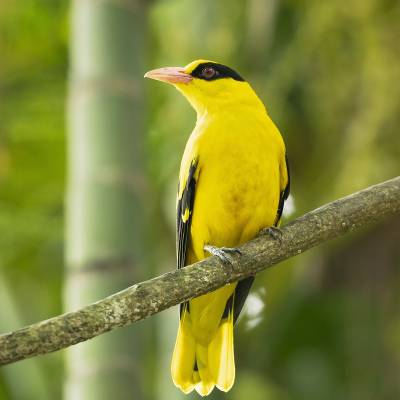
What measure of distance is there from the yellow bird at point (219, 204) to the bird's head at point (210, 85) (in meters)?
0.06

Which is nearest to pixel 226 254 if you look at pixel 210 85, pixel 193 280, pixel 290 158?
pixel 193 280

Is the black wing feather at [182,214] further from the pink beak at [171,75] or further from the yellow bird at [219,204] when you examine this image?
the pink beak at [171,75]

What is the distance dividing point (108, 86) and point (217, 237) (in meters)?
0.77

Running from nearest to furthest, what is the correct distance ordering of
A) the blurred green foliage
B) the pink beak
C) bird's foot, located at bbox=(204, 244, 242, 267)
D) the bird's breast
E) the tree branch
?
the tree branch, bird's foot, located at bbox=(204, 244, 242, 267), the bird's breast, the pink beak, the blurred green foliage

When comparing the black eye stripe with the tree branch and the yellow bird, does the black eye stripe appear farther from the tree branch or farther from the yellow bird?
the tree branch

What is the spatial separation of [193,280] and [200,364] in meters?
1.16

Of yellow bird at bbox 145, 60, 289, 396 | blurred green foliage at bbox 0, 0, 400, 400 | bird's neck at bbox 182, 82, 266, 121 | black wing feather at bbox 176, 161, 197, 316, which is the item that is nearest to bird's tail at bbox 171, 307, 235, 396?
yellow bird at bbox 145, 60, 289, 396

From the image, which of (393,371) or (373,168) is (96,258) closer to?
(373,168)

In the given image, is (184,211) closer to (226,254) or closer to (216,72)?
(216,72)

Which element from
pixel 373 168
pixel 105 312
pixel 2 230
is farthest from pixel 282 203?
pixel 2 230

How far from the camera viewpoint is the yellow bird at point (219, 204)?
12.5 ft

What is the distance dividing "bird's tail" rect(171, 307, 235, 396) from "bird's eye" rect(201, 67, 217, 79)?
977 millimetres

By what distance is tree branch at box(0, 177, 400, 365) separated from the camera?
97.8 inches

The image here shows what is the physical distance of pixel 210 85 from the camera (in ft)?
13.7
